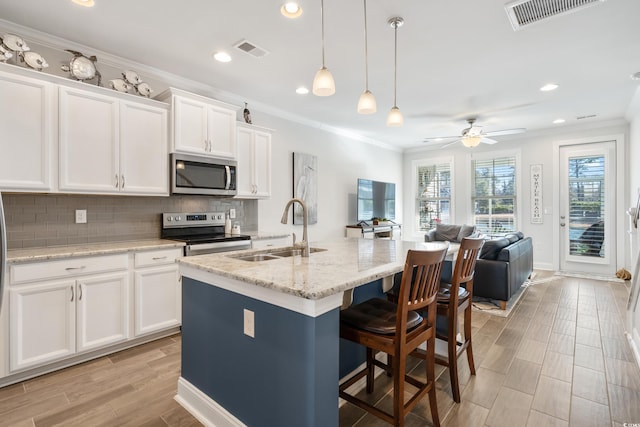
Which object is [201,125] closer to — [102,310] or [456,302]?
[102,310]

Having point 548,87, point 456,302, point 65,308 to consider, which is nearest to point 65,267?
point 65,308

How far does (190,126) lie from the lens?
3.25 meters

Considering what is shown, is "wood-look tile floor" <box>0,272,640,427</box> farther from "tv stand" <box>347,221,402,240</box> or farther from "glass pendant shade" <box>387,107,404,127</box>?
"tv stand" <box>347,221,402,240</box>

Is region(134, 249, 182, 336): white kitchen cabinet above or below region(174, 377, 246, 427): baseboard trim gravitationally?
above

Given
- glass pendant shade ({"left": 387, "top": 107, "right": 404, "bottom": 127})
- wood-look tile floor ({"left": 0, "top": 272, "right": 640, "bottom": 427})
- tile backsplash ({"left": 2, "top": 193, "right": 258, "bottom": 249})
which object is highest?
glass pendant shade ({"left": 387, "top": 107, "right": 404, "bottom": 127})

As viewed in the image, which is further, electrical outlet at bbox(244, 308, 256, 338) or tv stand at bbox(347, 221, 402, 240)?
tv stand at bbox(347, 221, 402, 240)

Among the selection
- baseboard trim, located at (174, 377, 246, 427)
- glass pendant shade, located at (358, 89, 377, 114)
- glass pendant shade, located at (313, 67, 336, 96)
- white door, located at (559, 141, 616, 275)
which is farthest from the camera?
white door, located at (559, 141, 616, 275)

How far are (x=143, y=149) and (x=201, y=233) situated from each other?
1138 mm

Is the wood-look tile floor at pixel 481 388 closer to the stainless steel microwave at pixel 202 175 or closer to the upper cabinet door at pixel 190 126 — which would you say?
the stainless steel microwave at pixel 202 175

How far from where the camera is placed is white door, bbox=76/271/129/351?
246 centimetres

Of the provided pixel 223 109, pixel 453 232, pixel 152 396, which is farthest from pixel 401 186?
pixel 152 396

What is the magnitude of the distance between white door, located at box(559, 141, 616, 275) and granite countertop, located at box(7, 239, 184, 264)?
21.6 feet

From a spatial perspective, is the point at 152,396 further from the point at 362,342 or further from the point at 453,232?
the point at 453,232

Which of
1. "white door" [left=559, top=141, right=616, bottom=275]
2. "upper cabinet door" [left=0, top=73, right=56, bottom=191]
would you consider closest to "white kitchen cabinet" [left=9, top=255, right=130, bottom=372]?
"upper cabinet door" [left=0, top=73, right=56, bottom=191]
